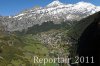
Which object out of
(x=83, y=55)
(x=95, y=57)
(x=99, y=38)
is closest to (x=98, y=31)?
(x=99, y=38)

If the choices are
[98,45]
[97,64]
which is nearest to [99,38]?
[98,45]

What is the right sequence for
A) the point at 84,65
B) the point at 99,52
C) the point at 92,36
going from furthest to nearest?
1. the point at 84,65
2. the point at 92,36
3. the point at 99,52

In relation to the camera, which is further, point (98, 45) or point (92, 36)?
point (92, 36)

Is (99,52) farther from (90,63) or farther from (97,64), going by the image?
(90,63)

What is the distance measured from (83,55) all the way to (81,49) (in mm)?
1992

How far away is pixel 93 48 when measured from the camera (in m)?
34.0

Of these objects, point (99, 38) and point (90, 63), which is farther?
point (90, 63)

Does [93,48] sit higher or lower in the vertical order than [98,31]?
lower

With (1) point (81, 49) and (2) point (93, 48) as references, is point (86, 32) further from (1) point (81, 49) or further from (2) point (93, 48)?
(2) point (93, 48)

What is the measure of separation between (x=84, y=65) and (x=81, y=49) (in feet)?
10.0

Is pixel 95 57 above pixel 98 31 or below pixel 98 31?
below

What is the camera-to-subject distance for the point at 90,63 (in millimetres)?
35812

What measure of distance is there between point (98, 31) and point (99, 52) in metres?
2.95

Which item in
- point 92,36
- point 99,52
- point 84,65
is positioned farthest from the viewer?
point 84,65
